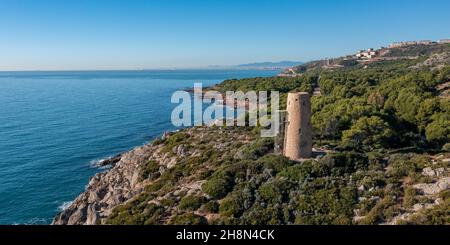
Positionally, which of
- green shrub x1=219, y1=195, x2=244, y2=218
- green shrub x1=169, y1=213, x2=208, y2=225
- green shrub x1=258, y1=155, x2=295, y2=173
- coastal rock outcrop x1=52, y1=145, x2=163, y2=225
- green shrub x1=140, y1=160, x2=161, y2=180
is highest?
green shrub x1=258, y1=155, x2=295, y2=173

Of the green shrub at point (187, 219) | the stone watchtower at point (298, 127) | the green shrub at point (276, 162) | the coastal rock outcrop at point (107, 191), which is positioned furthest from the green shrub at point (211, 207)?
the coastal rock outcrop at point (107, 191)

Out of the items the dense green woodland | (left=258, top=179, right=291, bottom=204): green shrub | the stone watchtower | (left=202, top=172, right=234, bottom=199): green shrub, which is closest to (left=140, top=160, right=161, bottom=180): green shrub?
the dense green woodland

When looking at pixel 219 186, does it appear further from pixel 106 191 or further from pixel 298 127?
pixel 106 191

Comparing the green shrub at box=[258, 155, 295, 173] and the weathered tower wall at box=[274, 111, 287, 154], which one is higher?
the weathered tower wall at box=[274, 111, 287, 154]

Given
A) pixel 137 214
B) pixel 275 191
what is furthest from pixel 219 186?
pixel 137 214

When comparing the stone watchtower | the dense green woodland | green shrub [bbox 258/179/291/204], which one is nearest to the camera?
the dense green woodland

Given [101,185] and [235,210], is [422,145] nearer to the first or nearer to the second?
[235,210]

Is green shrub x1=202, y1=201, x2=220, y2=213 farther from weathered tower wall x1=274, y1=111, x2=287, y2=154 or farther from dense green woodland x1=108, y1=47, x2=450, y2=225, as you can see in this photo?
weathered tower wall x1=274, y1=111, x2=287, y2=154
